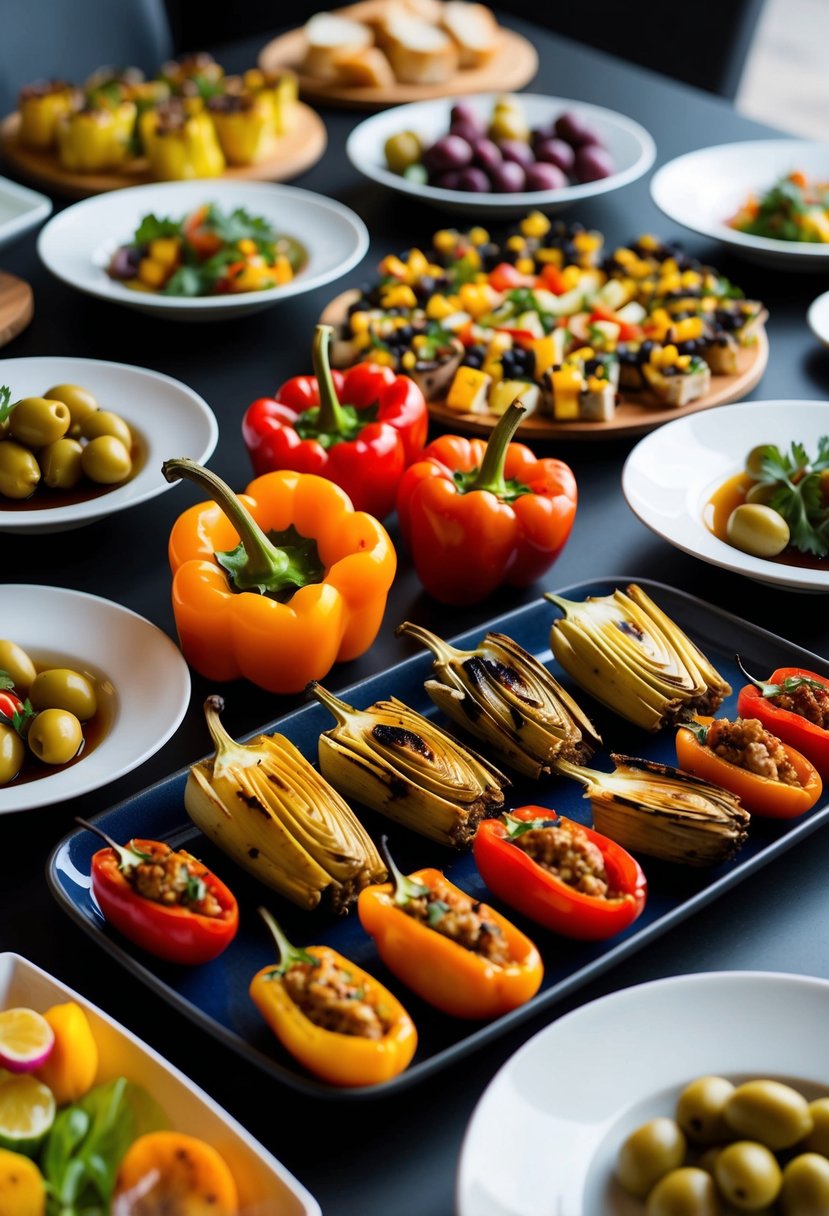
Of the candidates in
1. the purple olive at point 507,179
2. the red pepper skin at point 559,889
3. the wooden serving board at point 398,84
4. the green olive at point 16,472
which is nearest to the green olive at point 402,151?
the purple olive at point 507,179

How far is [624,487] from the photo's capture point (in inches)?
78.0

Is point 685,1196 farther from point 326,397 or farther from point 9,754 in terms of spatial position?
point 326,397

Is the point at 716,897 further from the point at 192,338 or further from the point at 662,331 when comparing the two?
the point at 192,338

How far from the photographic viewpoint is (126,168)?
316 cm

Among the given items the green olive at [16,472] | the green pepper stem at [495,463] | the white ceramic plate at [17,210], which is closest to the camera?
the green pepper stem at [495,463]

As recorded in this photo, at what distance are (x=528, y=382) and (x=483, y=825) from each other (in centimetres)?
110

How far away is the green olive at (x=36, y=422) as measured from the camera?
200cm

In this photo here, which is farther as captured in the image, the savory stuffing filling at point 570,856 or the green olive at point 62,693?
the green olive at point 62,693

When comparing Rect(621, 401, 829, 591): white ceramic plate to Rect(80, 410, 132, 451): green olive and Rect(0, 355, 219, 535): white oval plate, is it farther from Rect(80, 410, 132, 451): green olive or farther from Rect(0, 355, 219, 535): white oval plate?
Rect(80, 410, 132, 451): green olive

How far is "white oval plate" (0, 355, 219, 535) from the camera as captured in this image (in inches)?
75.9

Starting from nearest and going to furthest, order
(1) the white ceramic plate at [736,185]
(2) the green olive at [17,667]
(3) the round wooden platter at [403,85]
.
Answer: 1. (2) the green olive at [17,667]
2. (1) the white ceramic plate at [736,185]
3. (3) the round wooden platter at [403,85]

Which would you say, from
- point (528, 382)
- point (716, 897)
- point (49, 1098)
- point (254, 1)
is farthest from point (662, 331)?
point (254, 1)

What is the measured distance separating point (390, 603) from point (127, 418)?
578 mm

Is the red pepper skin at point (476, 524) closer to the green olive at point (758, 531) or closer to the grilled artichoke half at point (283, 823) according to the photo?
the green olive at point (758, 531)
